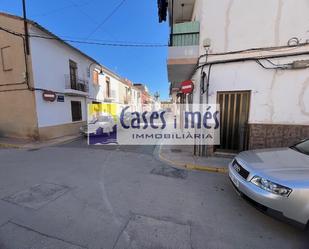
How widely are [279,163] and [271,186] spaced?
60cm

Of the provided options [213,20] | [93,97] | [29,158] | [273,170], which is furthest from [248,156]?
[93,97]

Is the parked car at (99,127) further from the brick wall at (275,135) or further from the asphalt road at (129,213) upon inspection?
the brick wall at (275,135)

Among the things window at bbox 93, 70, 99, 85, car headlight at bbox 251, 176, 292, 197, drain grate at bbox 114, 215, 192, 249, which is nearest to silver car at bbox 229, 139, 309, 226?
car headlight at bbox 251, 176, 292, 197

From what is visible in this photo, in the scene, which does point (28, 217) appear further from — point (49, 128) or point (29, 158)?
point (49, 128)

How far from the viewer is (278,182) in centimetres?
222

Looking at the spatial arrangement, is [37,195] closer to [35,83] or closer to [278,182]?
[278,182]

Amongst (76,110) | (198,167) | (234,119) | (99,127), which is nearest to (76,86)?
(76,110)

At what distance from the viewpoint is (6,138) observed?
9.69 metres

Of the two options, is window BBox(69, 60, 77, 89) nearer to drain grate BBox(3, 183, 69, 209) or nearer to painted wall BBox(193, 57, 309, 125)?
drain grate BBox(3, 183, 69, 209)

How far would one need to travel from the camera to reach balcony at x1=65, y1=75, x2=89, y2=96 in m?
11.1

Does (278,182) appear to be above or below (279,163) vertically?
below

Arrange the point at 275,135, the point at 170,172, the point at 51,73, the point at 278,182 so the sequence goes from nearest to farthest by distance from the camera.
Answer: the point at 278,182
the point at 170,172
the point at 275,135
the point at 51,73

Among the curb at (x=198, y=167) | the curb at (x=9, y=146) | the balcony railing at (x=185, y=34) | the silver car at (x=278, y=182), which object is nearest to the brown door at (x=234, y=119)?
the curb at (x=198, y=167)

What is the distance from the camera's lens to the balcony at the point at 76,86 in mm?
11094
